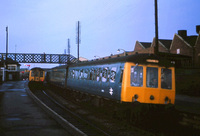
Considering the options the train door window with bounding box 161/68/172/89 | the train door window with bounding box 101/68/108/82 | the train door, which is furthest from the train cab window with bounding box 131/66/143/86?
the train door window with bounding box 101/68/108/82

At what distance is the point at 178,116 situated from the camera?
1206 cm

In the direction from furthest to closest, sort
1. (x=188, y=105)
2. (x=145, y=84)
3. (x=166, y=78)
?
(x=188, y=105), (x=166, y=78), (x=145, y=84)

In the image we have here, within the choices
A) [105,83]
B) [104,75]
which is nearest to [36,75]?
[104,75]

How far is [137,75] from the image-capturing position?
11.3m

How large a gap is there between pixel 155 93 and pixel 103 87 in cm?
346

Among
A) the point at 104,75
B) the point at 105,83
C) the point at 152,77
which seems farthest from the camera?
the point at 104,75

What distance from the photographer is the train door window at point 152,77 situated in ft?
37.1

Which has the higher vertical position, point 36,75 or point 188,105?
point 36,75

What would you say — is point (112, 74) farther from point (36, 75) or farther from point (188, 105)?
point (36, 75)

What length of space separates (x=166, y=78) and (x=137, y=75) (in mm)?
1349

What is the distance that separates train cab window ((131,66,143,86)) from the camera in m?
11.2

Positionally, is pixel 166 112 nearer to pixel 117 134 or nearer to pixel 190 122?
pixel 190 122

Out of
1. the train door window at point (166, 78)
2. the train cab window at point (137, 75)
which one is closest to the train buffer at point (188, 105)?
the train door window at point (166, 78)

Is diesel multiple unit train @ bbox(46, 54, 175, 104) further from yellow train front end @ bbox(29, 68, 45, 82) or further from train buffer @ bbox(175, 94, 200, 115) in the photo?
yellow train front end @ bbox(29, 68, 45, 82)
